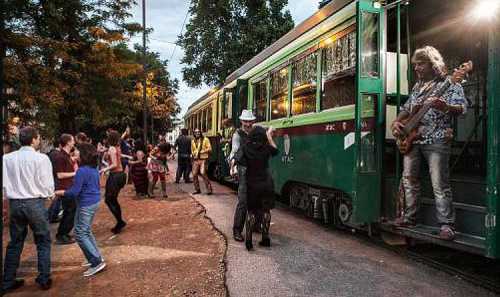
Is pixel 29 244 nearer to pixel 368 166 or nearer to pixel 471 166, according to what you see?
pixel 368 166

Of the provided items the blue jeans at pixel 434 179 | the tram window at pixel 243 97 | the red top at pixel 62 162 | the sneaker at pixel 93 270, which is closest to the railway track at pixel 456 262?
the blue jeans at pixel 434 179

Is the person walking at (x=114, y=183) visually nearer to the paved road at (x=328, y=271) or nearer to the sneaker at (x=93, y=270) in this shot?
the paved road at (x=328, y=271)

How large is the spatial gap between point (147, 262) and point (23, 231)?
150cm

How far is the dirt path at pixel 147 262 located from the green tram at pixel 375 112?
6.02ft

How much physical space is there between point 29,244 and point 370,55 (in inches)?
230

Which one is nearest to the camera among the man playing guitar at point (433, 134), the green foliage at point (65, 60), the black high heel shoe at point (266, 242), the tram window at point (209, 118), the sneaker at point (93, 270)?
the man playing guitar at point (433, 134)

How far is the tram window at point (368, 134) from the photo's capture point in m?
5.53

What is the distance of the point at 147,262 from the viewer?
225 inches

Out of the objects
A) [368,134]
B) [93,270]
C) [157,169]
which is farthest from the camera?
[157,169]

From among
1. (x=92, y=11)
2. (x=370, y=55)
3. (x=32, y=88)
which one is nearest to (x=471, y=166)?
(x=370, y=55)

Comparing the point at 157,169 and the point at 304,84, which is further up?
the point at 304,84

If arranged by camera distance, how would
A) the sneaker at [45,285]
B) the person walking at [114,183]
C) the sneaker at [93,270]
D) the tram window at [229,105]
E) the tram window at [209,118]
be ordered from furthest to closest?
the tram window at [209,118]
the tram window at [229,105]
the person walking at [114,183]
the sneaker at [93,270]
the sneaker at [45,285]

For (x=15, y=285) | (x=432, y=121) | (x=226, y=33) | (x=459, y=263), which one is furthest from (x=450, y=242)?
(x=226, y=33)

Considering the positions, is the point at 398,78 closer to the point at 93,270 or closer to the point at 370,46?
the point at 370,46
